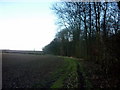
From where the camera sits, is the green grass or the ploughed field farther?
the ploughed field

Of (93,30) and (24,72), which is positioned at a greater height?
(93,30)

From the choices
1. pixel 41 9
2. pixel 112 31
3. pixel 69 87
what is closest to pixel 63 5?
pixel 41 9

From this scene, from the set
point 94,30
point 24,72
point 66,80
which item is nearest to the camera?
point 66,80

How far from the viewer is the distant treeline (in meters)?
4.79

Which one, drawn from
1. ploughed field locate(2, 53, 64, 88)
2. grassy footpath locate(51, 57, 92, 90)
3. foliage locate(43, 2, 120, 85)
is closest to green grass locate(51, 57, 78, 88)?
grassy footpath locate(51, 57, 92, 90)

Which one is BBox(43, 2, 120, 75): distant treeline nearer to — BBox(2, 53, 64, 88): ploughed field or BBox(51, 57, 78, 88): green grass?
BBox(51, 57, 78, 88): green grass

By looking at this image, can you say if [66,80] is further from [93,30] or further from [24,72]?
Result: [93,30]

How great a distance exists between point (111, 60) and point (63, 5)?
7011 millimetres

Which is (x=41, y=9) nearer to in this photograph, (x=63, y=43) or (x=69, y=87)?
(x=69, y=87)

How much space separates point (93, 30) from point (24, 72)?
213 inches

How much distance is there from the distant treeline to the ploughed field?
72.3 inches

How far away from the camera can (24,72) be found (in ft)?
23.4

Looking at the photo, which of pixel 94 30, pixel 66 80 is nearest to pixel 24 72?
pixel 66 80

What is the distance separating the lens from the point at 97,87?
4.37 meters
